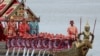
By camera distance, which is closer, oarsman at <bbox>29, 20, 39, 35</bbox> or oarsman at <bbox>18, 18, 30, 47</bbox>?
oarsman at <bbox>18, 18, 30, 47</bbox>

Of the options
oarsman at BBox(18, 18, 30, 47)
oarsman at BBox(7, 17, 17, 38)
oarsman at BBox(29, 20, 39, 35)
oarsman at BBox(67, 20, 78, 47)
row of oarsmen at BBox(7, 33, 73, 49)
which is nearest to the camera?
row of oarsmen at BBox(7, 33, 73, 49)

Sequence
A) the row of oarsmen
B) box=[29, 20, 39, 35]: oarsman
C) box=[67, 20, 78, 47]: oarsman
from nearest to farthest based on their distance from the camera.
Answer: the row of oarsmen
box=[67, 20, 78, 47]: oarsman
box=[29, 20, 39, 35]: oarsman

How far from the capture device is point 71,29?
29.4 metres

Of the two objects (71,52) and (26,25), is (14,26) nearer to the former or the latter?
(26,25)

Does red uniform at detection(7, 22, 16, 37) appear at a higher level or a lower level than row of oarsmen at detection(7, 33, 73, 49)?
higher

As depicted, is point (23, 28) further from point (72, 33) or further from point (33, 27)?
point (72, 33)

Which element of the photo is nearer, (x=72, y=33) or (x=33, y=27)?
(x=72, y=33)

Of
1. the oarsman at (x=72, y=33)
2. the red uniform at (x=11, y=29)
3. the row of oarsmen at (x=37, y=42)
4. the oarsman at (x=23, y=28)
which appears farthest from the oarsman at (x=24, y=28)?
the oarsman at (x=72, y=33)

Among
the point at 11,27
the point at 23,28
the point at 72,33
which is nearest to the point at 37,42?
the point at 23,28

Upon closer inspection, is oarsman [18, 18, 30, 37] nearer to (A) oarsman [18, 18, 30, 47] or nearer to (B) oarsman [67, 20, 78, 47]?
(A) oarsman [18, 18, 30, 47]

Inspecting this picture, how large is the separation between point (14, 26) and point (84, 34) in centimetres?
371

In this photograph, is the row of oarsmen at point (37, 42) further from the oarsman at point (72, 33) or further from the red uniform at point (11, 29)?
the red uniform at point (11, 29)

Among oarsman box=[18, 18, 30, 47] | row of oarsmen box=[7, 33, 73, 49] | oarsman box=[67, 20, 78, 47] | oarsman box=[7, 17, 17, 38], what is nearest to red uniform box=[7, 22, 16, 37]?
oarsman box=[7, 17, 17, 38]

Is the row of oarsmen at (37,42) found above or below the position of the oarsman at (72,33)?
below
